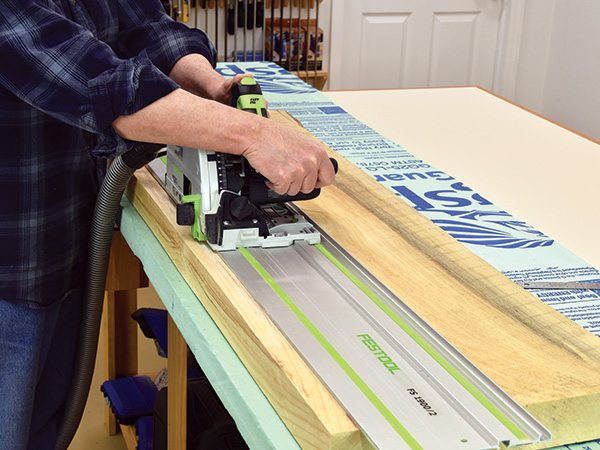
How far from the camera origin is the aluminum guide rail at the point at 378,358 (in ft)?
2.74

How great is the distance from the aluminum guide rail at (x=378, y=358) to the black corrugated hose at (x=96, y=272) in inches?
11.9

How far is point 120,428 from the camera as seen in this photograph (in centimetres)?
234

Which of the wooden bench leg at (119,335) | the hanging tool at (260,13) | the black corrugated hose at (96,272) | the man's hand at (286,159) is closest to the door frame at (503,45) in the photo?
the hanging tool at (260,13)

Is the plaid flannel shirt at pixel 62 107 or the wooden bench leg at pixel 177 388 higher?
the plaid flannel shirt at pixel 62 107

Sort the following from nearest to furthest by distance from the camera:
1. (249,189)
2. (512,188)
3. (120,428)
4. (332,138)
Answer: (249,189)
(512,188)
(332,138)
(120,428)

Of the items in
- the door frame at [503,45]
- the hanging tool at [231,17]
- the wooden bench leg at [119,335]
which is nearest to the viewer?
the wooden bench leg at [119,335]

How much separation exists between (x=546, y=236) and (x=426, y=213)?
265mm

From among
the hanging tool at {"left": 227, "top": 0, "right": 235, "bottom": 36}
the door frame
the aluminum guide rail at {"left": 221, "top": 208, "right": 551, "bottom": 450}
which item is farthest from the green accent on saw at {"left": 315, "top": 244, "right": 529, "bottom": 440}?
the door frame

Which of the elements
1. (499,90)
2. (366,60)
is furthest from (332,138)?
(499,90)

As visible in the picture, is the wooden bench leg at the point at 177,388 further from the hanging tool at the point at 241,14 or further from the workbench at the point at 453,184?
the hanging tool at the point at 241,14

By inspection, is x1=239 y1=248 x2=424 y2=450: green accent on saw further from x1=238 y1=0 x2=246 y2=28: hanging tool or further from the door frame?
the door frame

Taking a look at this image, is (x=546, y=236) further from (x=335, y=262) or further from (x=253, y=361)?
(x=253, y=361)

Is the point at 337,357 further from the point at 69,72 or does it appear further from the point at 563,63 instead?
the point at 563,63

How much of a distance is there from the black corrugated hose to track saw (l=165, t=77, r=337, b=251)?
12cm
